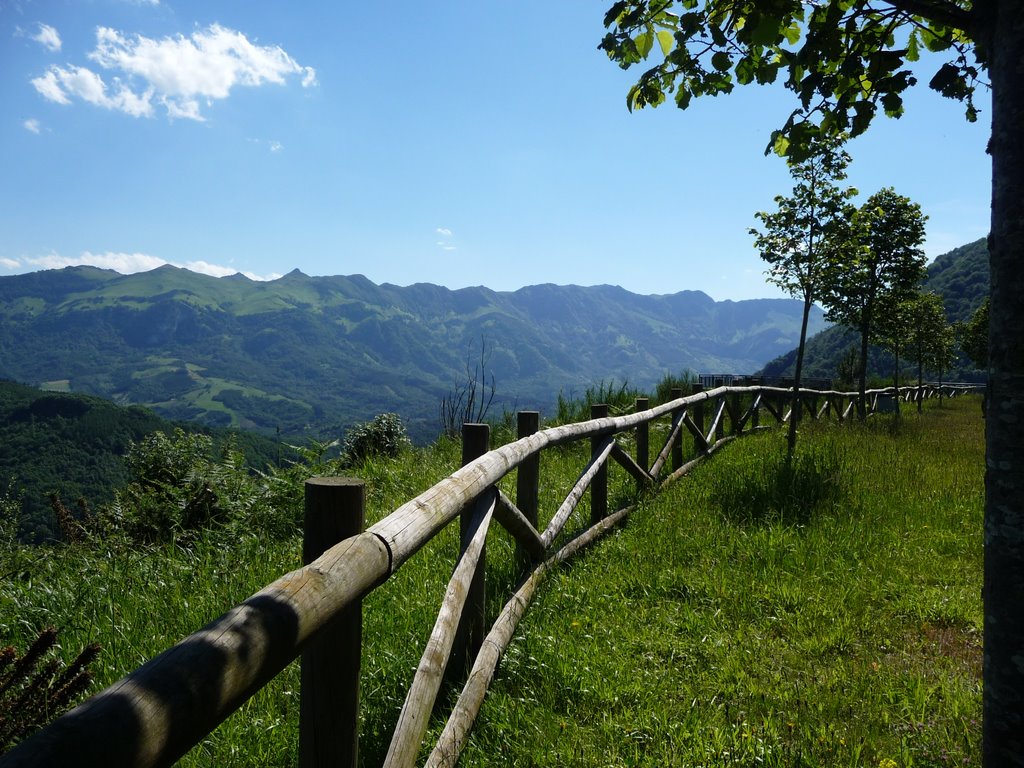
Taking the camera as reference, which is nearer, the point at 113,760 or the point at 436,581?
the point at 113,760

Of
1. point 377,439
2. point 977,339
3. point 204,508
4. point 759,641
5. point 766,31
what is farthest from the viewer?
point 977,339

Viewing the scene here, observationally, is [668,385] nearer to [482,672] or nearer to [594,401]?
[594,401]

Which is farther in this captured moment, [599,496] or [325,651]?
[599,496]

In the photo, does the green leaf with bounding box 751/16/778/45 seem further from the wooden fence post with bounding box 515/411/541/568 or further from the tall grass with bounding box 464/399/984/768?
the tall grass with bounding box 464/399/984/768

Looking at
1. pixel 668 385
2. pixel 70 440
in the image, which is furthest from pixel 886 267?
pixel 70 440

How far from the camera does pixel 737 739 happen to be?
2895mm

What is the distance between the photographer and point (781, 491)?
6.78m

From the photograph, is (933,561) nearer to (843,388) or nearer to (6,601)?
(6,601)

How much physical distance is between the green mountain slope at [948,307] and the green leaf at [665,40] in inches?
A: 4148

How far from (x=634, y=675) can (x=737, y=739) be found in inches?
26.9

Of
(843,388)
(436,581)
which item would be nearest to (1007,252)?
(436,581)

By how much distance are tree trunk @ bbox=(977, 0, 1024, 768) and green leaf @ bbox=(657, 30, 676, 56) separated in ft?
4.67

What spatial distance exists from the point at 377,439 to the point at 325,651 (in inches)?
401

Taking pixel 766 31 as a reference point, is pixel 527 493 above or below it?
below
